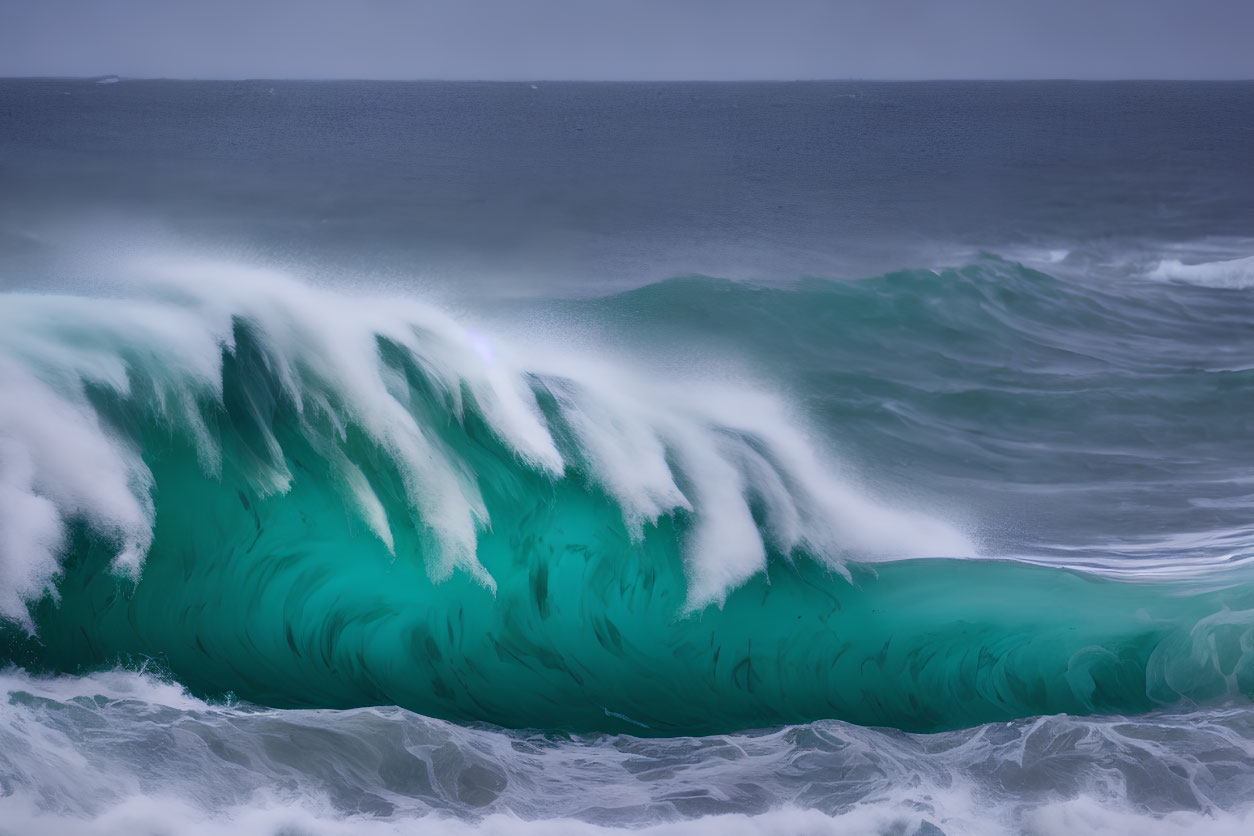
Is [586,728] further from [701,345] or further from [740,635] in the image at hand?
[701,345]

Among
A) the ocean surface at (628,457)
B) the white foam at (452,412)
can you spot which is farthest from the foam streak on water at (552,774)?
the white foam at (452,412)

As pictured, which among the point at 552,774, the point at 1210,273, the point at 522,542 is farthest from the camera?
the point at 1210,273

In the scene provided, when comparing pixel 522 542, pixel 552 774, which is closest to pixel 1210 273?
pixel 522 542

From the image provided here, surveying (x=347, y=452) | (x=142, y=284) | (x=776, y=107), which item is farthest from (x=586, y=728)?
(x=776, y=107)

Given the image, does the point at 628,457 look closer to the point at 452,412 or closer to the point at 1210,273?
the point at 452,412

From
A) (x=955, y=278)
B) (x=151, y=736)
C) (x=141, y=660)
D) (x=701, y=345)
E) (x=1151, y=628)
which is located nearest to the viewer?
(x=151, y=736)

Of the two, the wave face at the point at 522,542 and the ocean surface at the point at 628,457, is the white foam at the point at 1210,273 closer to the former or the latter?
the ocean surface at the point at 628,457

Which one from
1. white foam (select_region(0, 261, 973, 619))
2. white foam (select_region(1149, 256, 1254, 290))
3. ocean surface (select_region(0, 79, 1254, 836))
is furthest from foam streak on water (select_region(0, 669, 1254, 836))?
white foam (select_region(1149, 256, 1254, 290))
